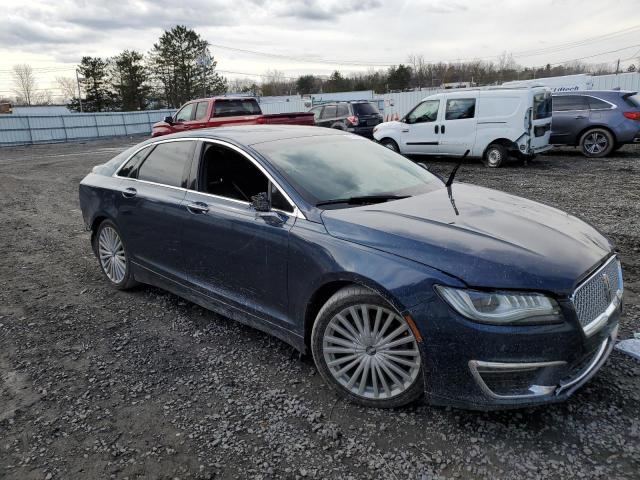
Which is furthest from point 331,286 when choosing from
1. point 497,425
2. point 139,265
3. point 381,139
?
point 381,139

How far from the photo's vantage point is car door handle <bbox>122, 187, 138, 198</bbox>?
431cm

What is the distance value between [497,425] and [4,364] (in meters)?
3.34

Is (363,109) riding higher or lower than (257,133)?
lower

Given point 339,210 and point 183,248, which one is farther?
point 183,248

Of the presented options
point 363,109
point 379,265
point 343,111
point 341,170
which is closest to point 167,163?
point 341,170

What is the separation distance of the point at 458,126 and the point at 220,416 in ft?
35.3

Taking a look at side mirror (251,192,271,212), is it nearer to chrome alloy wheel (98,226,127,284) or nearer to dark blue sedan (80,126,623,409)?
dark blue sedan (80,126,623,409)

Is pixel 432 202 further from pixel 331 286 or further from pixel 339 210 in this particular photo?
pixel 331 286

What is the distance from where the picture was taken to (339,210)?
304 cm

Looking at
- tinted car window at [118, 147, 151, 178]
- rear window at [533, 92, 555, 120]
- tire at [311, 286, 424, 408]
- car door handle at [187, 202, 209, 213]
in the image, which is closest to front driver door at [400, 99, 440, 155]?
rear window at [533, 92, 555, 120]

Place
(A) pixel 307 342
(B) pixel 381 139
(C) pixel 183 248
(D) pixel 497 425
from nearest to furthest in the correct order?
(D) pixel 497 425 → (A) pixel 307 342 → (C) pixel 183 248 → (B) pixel 381 139

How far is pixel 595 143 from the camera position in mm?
12797

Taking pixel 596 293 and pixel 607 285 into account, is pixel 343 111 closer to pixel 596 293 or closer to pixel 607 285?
pixel 607 285

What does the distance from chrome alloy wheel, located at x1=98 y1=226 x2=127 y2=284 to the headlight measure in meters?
3.37
